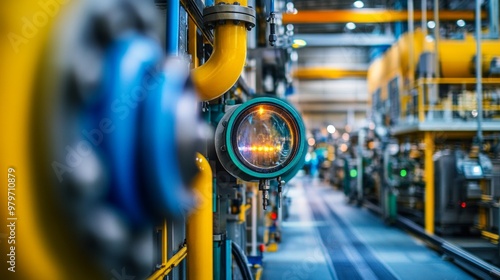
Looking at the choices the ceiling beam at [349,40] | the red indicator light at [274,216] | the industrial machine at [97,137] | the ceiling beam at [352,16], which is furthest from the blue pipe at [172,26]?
the ceiling beam at [349,40]

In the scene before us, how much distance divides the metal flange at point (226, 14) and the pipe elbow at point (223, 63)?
0.10 feet

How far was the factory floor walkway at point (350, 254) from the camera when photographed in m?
6.03

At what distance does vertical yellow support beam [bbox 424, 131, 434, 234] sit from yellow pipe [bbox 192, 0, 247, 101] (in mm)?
7087

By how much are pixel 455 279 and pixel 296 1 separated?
12147 mm

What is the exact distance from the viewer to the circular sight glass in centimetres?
224

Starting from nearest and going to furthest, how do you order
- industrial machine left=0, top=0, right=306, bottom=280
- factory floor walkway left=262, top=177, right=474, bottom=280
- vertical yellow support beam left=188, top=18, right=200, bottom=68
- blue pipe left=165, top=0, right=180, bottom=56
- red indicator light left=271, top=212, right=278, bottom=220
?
industrial machine left=0, top=0, right=306, bottom=280
blue pipe left=165, top=0, right=180, bottom=56
vertical yellow support beam left=188, top=18, right=200, bottom=68
factory floor walkway left=262, top=177, right=474, bottom=280
red indicator light left=271, top=212, right=278, bottom=220

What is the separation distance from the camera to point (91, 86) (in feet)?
2.97

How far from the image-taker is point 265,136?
2.27 meters

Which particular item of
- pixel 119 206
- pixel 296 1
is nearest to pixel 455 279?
pixel 119 206

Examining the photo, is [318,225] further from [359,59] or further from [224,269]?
[359,59]


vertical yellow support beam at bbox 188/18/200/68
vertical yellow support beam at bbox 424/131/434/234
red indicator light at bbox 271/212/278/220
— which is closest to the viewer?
vertical yellow support beam at bbox 188/18/200/68

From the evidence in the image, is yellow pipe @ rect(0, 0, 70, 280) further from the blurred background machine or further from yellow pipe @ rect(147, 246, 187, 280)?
yellow pipe @ rect(147, 246, 187, 280)

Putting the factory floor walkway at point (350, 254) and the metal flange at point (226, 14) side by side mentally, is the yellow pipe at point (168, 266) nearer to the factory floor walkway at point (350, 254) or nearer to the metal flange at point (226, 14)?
the metal flange at point (226, 14)

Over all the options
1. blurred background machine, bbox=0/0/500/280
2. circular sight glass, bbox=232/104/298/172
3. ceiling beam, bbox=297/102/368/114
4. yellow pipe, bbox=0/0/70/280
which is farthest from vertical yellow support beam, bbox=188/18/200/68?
ceiling beam, bbox=297/102/368/114
